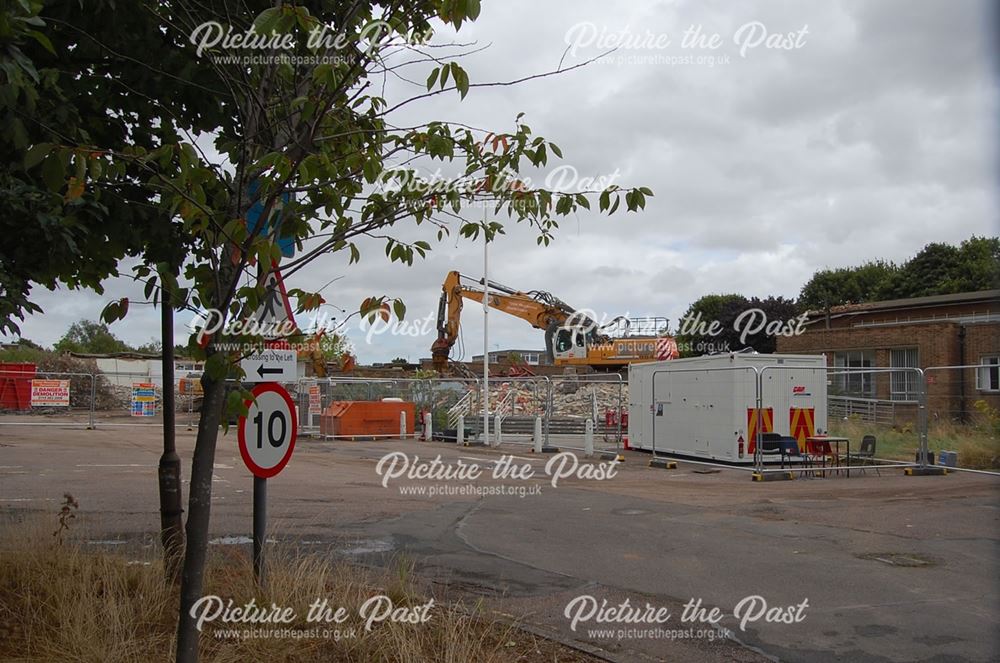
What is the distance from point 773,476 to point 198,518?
13861 millimetres

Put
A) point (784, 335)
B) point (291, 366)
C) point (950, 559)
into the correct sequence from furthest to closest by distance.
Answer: point (784, 335)
point (950, 559)
point (291, 366)

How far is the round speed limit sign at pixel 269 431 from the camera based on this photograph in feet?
19.3

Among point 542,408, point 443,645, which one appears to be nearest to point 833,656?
point 443,645

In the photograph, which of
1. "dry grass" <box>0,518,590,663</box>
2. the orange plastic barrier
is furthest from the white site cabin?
"dry grass" <box>0,518,590,663</box>

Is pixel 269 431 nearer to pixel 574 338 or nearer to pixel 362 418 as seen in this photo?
pixel 362 418

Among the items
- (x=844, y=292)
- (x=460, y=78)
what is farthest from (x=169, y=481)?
(x=844, y=292)

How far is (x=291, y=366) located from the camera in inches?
243

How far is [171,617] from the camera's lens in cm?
568

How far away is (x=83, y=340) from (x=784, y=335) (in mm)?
99086

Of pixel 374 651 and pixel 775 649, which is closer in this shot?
pixel 374 651

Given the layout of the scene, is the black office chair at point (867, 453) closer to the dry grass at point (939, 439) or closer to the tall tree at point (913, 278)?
the dry grass at point (939, 439)

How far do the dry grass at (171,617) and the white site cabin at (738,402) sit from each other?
12.3 meters

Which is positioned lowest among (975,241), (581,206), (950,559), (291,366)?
(950,559)

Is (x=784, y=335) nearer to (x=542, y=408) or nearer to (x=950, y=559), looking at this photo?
(x=542, y=408)
